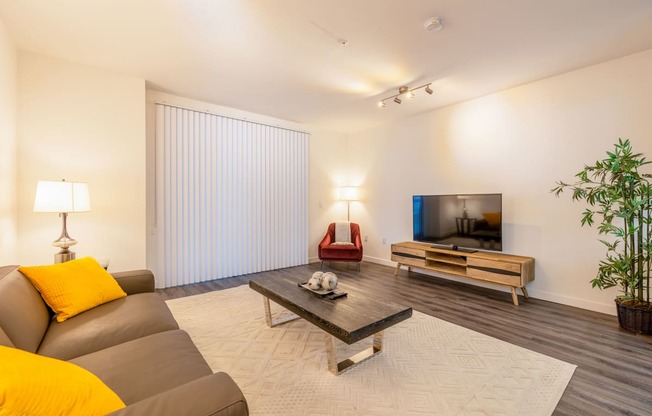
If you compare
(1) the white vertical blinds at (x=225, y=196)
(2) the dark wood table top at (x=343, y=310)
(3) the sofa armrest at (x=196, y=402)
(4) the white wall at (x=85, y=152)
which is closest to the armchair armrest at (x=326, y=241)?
(1) the white vertical blinds at (x=225, y=196)

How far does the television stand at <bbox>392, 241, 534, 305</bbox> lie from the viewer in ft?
10.7

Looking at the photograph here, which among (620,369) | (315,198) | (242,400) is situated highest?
(315,198)


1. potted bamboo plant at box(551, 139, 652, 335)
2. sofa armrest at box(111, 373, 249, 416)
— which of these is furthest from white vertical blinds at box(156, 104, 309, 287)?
potted bamboo plant at box(551, 139, 652, 335)

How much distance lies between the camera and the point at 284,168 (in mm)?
5074

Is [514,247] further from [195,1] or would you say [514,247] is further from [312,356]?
[195,1]

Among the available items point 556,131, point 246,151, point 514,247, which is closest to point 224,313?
point 246,151

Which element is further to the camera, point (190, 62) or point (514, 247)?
point (514, 247)

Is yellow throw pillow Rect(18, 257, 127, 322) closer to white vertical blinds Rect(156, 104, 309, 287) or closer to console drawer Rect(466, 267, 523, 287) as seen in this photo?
white vertical blinds Rect(156, 104, 309, 287)

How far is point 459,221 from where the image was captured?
399cm

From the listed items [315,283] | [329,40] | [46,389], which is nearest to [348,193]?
[329,40]

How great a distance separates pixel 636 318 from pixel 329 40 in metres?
3.78

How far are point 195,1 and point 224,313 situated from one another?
2.85 m

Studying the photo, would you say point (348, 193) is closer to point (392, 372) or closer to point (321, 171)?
point (321, 171)

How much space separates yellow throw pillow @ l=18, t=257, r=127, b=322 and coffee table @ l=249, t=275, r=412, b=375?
117 centimetres
